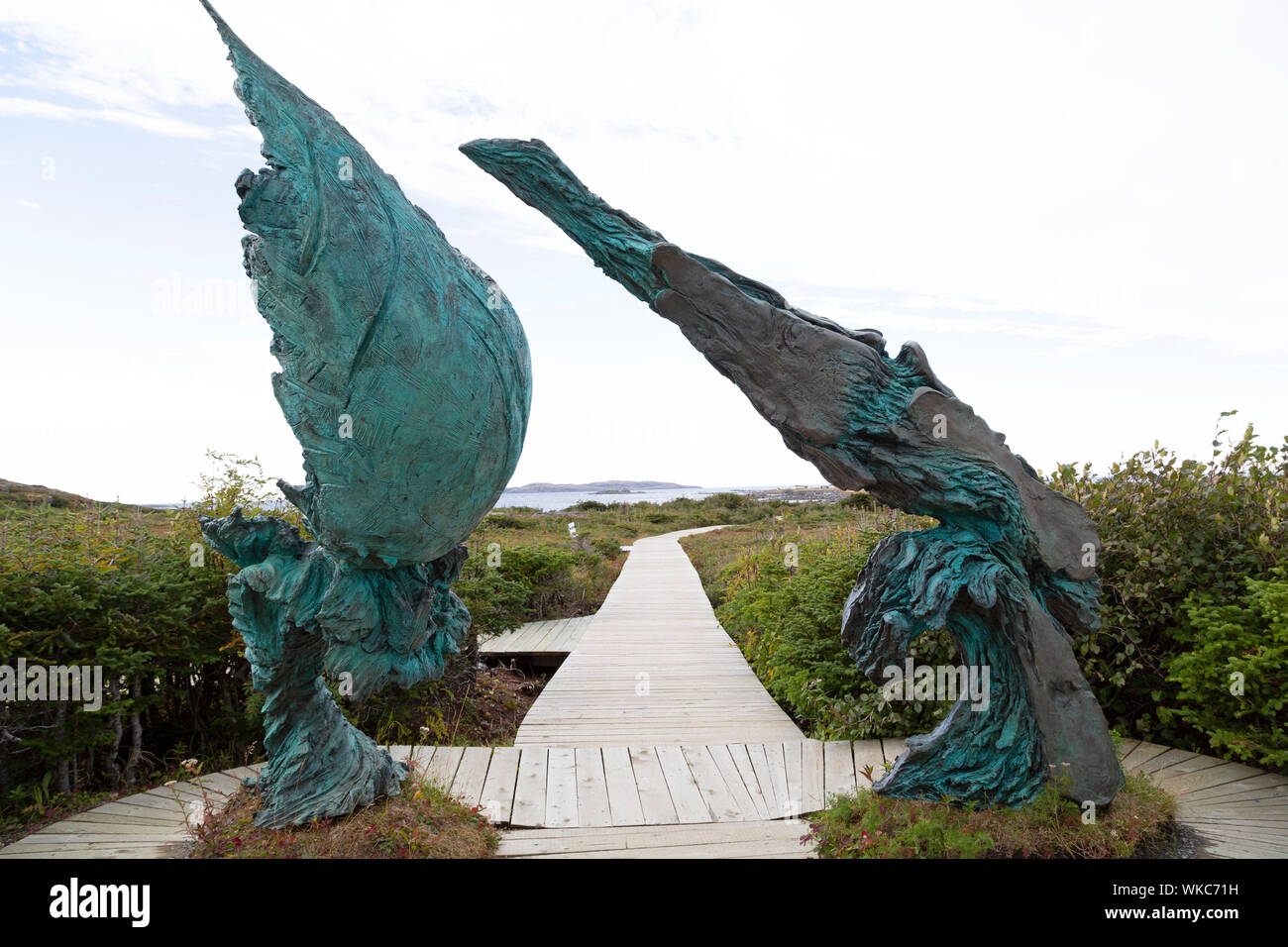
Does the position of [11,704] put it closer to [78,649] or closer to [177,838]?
[78,649]

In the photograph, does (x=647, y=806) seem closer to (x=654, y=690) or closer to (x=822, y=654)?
(x=822, y=654)

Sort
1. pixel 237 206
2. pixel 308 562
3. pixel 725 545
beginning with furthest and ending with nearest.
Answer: pixel 725 545
pixel 308 562
pixel 237 206

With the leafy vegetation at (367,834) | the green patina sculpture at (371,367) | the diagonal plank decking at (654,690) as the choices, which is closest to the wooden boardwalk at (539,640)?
the diagonal plank decking at (654,690)

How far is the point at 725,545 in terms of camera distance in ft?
65.1

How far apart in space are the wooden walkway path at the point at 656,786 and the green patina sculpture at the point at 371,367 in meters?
1.57

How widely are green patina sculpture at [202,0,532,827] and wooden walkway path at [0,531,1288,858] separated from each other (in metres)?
1.57

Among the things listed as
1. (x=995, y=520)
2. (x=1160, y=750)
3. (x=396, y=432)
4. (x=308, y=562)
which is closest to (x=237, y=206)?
(x=396, y=432)

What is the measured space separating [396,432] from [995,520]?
2894 millimetres

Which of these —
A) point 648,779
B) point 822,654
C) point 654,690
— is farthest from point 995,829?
point 654,690

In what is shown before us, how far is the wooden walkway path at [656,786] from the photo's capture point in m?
3.96

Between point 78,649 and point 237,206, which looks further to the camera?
point 78,649

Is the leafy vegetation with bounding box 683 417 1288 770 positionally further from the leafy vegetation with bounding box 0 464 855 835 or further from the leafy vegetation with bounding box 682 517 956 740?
the leafy vegetation with bounding box 0 464 855 835

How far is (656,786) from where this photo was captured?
4805 mm
